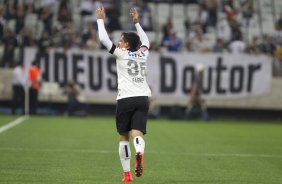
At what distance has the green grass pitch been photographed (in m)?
12.2

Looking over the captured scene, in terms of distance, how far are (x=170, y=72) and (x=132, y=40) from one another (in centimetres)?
1983

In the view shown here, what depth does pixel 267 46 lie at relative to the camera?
32.3 metres

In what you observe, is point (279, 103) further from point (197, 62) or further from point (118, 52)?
point (118, 52)

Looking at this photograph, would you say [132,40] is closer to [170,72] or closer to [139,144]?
[139,144]

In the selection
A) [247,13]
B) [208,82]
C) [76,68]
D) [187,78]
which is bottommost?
[208,82]

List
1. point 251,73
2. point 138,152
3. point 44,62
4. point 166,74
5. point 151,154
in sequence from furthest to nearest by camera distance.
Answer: point 251,73
point 166,74
point 44,62
point 151,154
point 138,152

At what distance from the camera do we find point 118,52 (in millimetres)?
11680

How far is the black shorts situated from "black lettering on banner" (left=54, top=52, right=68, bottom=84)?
19361mm

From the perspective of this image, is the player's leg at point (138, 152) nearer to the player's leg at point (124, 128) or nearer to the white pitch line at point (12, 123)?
the player's leg at point (124, 128)

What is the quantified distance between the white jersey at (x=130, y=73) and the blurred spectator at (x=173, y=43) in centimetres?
2007

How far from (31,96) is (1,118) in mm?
3212

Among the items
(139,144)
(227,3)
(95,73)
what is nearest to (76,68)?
(95,73)

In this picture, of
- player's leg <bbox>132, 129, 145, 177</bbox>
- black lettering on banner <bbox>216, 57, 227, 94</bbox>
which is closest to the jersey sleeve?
player's leg <bbox>132, 129, 145, 177</bbox>

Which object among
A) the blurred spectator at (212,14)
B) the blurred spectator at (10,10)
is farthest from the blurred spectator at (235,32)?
the blurred spectator at (10,10)
